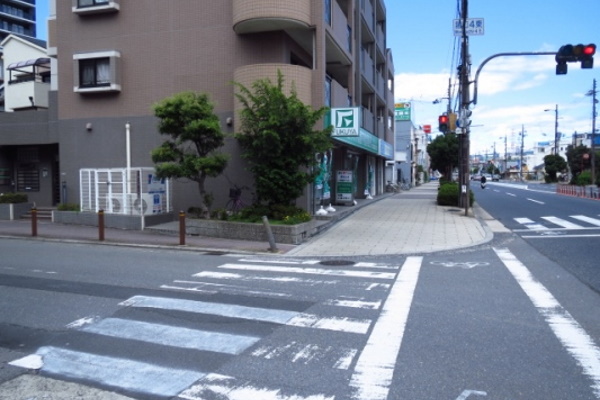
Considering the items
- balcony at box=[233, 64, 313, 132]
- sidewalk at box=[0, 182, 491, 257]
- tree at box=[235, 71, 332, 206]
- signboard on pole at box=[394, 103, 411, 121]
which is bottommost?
sidewalk at box=[0, 182, 491, 257]

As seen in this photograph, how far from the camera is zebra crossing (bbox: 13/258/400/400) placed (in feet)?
15.2

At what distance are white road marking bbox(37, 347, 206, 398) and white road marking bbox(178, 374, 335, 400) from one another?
0.46ft

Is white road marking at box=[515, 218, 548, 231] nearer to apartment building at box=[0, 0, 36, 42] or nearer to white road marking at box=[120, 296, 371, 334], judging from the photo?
white road marking at box=[120, 296, 371, 334]

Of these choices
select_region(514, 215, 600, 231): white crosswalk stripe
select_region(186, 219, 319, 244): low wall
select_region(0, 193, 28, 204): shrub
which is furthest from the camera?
select_region(0, 193, 28, 204): shrub

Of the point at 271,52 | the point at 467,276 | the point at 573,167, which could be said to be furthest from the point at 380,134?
the point at 573,167

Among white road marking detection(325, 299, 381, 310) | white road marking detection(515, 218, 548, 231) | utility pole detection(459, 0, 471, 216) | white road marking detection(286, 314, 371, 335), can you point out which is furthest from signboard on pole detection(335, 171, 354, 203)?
white road marking detection(286, 314, 371, 335)

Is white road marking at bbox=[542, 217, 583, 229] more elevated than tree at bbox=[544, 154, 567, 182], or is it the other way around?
tree at bbox=[544, 154, 567, 182]

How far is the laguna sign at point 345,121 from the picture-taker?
1743 cm

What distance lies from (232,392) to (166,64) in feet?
54.6

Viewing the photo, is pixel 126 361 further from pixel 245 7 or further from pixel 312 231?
pixel 245 7

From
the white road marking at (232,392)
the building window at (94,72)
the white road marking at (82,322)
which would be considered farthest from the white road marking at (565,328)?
the building window at (94,72)

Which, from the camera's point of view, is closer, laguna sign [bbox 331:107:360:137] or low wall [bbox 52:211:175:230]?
low wall [bbox 52:211:175:230]

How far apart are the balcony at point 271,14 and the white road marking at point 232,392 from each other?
45.2 ft

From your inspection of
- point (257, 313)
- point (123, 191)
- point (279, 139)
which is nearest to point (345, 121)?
point (279, 139)
